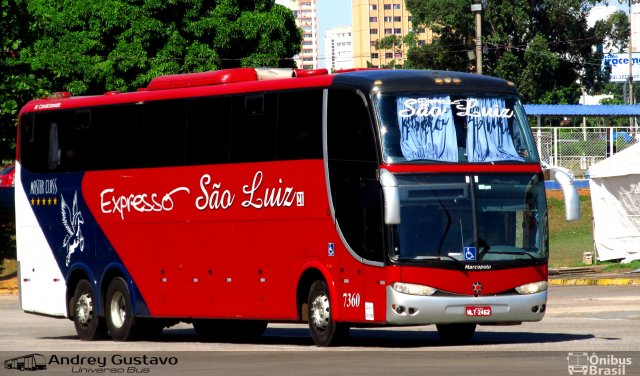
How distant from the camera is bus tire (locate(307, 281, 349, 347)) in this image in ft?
62.5

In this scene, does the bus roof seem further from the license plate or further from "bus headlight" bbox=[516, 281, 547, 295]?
the license plate

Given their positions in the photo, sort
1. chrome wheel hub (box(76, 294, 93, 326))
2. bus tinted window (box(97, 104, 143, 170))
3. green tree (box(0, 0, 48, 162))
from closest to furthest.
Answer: bus tinted window (box(97, 104, 143, 170)) < chrome wheel hub (box(76, 294, 93, 326)) < green tree (box(0, 0, 48, 162))

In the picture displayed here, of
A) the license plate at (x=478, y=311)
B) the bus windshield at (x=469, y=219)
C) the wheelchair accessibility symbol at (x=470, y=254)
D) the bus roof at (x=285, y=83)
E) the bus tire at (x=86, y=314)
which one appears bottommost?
the bus tire at (x=86, y=314)

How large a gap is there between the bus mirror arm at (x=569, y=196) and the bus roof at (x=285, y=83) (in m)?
1.45

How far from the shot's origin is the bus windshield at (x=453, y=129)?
60.8ft

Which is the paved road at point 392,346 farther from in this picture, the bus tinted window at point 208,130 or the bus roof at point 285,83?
the bus roof at point 285,83

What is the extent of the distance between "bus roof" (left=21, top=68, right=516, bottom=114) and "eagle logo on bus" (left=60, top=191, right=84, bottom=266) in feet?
5.75

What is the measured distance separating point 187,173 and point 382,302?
487cm

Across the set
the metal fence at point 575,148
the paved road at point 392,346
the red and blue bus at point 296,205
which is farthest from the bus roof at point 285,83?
the metal fence at point 575,148

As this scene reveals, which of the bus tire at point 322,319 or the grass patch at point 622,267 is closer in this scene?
the bus tire at point 322,319

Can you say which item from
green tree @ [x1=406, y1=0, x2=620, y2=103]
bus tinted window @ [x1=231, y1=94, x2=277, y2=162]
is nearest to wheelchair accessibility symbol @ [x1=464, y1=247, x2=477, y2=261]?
bus tinted window @ [x1=231, y1=94, x2=277, y2=162]

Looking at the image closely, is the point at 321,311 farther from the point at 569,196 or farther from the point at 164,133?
the point at 164,133

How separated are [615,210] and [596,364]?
26.6 metres

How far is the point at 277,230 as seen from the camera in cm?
2028
